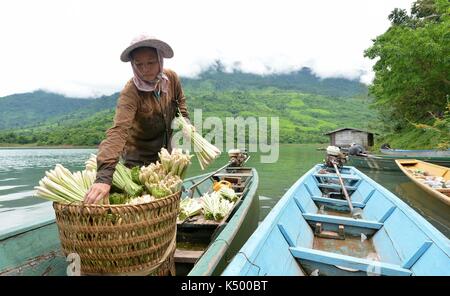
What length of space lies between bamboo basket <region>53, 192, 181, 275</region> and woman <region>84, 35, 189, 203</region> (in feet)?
0.56

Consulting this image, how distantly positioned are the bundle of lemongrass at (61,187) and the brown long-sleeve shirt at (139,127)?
0.66 ft

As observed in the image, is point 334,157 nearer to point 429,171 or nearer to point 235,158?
point 235,158

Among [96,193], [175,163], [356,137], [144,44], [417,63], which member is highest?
[417,63]

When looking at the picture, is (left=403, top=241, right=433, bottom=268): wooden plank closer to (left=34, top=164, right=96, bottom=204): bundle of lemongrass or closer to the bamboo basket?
the bamboo basket

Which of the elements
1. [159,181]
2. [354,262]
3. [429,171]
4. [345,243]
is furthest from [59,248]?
[429,171]

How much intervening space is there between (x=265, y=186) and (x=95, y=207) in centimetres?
1447

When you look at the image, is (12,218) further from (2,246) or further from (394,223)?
(394,223)

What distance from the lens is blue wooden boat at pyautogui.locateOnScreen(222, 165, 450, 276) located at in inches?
108

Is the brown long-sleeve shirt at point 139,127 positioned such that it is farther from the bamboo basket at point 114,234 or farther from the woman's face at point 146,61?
the bamboo basket at point 114,234

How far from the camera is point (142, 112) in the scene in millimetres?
3150

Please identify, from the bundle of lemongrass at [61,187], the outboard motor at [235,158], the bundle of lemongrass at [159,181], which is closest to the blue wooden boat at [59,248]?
the bundle of lemongrass at [159,181]

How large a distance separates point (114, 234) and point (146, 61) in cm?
172

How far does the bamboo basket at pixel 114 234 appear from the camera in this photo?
196cm
